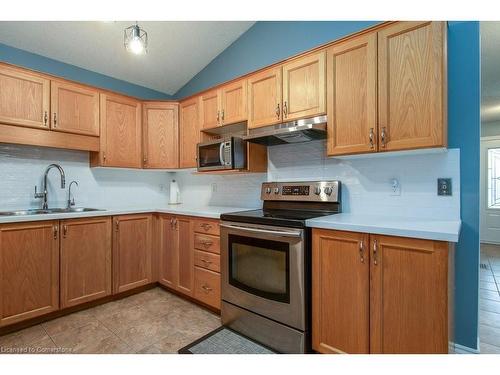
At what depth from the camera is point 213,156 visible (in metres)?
2.66

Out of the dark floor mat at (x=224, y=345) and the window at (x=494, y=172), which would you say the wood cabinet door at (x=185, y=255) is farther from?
the window at (x=494, y=172)

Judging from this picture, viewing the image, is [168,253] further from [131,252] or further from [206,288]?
[206,288]

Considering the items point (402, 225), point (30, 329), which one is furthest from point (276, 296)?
point (30, 329)

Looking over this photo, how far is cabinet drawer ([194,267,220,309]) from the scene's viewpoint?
7.45 feet

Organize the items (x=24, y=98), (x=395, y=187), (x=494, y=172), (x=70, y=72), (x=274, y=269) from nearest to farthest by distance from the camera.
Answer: (x=274, y=269) < (x=395, y=187) < (x=24, y=98) < (x=70, y=72) < (x=494, y=172)

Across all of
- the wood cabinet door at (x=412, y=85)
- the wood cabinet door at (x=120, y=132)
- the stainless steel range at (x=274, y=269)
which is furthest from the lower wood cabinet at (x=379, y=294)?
the wood cabinet door at (x=120, y=132)

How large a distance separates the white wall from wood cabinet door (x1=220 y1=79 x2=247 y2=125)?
1.54m

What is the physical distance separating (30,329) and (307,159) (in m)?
2.68

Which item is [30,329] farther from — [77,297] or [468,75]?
[468,75]

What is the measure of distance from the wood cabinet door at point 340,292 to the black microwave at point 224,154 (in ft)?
3.64

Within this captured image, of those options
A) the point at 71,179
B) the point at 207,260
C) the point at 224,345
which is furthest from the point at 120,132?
the point at 224,345

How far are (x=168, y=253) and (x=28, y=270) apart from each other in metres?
1.13

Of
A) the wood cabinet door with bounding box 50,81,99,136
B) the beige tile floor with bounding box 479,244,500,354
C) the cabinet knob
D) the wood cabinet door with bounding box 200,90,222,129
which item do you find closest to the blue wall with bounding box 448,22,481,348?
the beige tile floor with bounding box 479,244,500,354

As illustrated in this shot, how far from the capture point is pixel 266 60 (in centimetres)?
272
